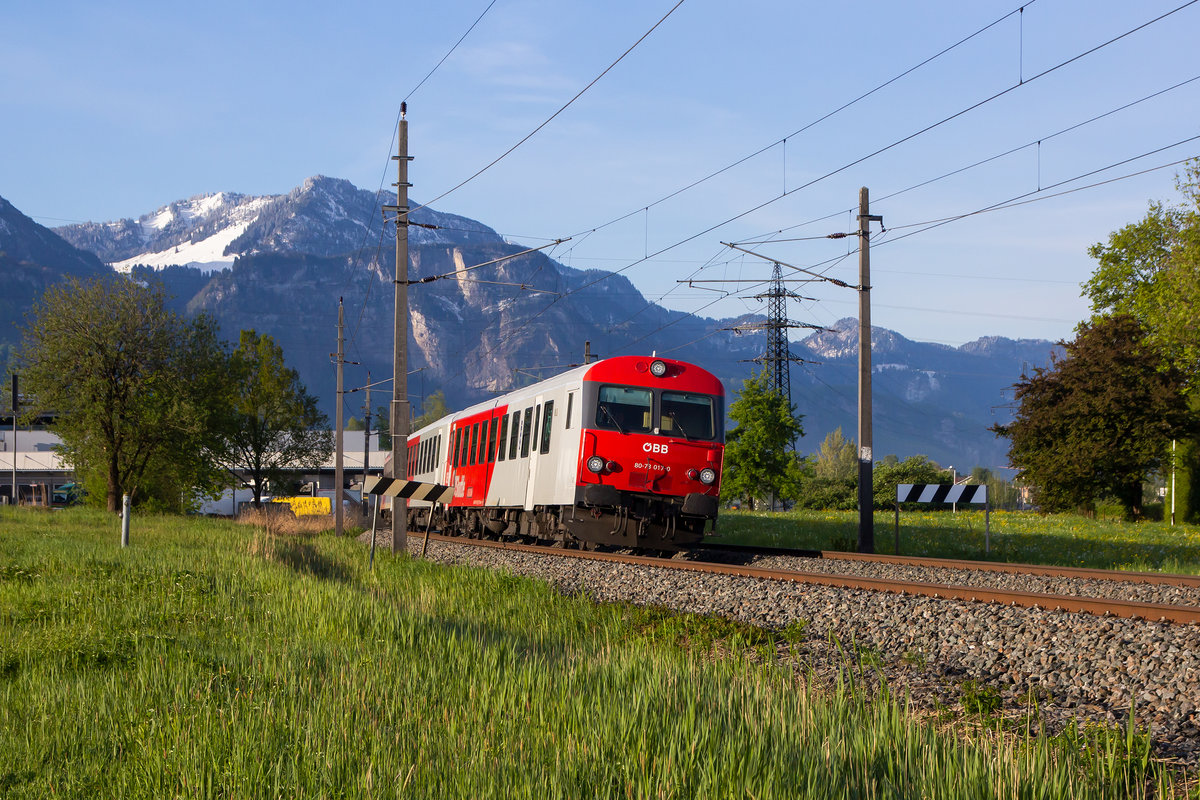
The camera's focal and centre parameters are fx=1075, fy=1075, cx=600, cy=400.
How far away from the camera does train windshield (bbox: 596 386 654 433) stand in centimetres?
1781

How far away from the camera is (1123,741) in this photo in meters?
5.59

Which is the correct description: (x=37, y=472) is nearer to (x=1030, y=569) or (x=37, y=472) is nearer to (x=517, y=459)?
(x=517, y=459)

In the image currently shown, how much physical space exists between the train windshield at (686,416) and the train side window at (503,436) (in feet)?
16.6

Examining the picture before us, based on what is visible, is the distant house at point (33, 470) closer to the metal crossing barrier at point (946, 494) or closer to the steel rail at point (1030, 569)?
the metal crossing barrier at point (946, 494)

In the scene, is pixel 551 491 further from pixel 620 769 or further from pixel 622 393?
pixel 620 769

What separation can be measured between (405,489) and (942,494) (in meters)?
10.6

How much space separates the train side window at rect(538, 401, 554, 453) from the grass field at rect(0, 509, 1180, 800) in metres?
9.44

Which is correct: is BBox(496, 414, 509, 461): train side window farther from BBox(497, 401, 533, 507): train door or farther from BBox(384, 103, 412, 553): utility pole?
BBox(384, 103, 412, 553): utility pole

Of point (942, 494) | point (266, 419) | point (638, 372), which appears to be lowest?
point (942, 494)

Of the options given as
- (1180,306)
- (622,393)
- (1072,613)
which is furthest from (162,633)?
(1180,306)

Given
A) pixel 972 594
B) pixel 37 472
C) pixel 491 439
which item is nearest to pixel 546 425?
pixel 491 439

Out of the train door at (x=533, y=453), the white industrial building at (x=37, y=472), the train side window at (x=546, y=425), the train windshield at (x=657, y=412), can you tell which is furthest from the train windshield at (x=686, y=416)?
the white industrial building at (x=37, y=472)

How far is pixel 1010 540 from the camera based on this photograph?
24.7 meters

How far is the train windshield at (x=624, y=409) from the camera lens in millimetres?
17812
